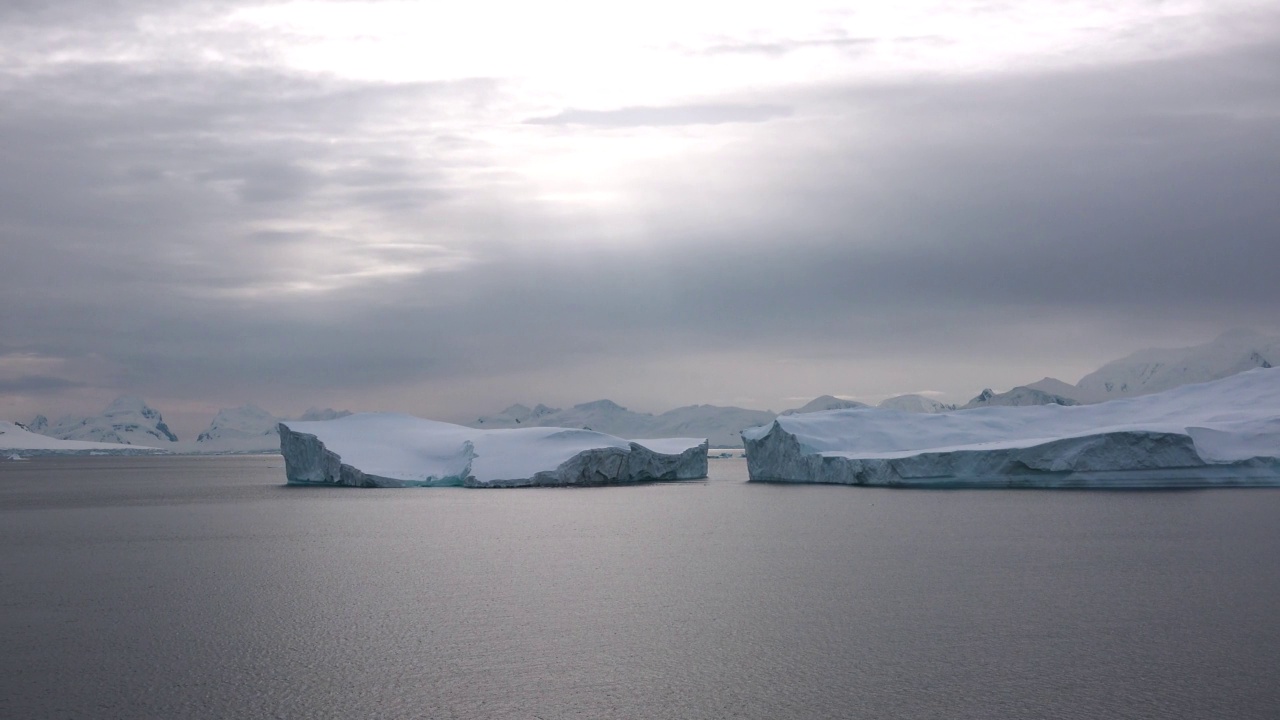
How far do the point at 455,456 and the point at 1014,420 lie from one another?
24.1 metres

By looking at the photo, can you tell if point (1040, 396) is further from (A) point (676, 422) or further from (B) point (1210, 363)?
(A) point (676, 422)

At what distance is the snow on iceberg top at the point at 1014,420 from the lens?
125 ft

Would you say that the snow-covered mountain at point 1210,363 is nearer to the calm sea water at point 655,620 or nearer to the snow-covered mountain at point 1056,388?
the snow-covered mountain at point 1056,388

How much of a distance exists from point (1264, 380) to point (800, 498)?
23.0 m

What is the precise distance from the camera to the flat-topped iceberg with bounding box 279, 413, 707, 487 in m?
40.1

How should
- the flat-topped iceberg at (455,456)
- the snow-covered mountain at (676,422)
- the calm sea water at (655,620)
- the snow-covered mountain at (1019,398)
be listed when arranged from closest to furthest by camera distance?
the calm sea water at (655,620)
the flat-topped iceberg at (455,456)
the snow-covered mountain at (1019,398)
the snow-covered mountain at (676,422)

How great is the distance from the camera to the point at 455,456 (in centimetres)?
4162

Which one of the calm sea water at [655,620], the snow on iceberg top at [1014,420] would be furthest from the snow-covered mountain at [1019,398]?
the calm sea water at [655,620]

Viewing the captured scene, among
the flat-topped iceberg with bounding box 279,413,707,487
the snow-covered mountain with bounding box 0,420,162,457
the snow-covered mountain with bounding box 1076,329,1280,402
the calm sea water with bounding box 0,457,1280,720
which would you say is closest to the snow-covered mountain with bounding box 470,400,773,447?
the snow-covered mountain with bounding box 1076,329,1280,402

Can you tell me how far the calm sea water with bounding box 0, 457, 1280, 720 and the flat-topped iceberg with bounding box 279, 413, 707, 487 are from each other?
16.7 metres

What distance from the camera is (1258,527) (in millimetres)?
20266

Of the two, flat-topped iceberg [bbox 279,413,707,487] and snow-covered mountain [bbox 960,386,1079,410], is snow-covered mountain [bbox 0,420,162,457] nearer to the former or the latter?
flat-topped iceberg [bbox 279,413,707,487]

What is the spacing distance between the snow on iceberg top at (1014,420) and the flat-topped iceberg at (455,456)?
6633 mm

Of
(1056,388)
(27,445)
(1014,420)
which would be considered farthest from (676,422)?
(1014,420)
